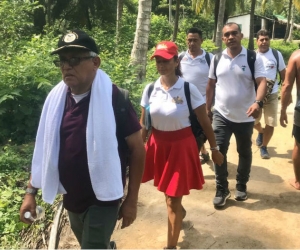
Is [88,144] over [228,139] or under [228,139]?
over

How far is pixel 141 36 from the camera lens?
7.86 meters

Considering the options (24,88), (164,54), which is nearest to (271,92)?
(164,54)

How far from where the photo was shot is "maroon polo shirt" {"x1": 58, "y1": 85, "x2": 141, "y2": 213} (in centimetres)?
229

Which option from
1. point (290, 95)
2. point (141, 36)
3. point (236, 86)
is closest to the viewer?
point (236, 86)

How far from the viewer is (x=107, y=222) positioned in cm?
236

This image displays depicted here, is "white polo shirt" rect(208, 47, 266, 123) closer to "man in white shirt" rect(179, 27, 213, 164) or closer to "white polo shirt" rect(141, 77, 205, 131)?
"man in white shirt" rect(179, 27, 213, 164)

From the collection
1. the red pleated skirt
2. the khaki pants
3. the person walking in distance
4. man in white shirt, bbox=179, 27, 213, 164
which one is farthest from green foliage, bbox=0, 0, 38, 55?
the red pleated skirt

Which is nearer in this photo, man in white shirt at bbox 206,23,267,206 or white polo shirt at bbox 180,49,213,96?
man in white shirt at bbox 206,23,267,206

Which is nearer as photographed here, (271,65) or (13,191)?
(13,191)

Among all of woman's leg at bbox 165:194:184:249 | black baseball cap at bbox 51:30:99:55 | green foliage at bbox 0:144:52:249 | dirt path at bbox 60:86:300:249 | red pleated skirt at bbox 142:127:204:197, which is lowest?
dirt path at bbox 60:86:300:249

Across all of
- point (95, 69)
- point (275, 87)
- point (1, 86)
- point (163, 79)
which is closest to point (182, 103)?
point (163, 79)

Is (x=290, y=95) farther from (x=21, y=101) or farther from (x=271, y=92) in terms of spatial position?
(x=21, y=101)

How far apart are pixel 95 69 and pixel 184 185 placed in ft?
4.84

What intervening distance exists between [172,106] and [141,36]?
4779 millimetres
